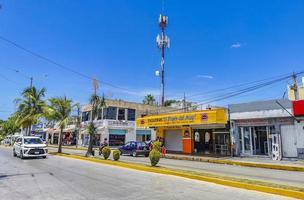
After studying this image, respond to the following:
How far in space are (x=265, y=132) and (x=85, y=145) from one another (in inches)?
1436

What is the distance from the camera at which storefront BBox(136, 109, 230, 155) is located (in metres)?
29.8

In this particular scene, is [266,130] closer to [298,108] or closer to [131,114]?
[298,108]

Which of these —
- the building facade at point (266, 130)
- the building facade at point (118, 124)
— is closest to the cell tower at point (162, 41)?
the building facade at point (118, 124)

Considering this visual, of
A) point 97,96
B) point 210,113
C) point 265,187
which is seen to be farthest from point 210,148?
point 265,187

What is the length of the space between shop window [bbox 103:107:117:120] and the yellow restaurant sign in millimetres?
10890

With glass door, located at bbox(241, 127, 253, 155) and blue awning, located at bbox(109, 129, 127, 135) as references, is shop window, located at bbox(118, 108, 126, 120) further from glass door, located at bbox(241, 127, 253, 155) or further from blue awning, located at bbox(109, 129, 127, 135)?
glass door, located at bbox(241, 127, 253, 155)

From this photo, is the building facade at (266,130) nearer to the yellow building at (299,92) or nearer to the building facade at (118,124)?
the yellow building at (299,92)

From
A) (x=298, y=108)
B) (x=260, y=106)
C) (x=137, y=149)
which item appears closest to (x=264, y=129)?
(x=260, y=106)

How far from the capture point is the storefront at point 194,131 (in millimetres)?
29750

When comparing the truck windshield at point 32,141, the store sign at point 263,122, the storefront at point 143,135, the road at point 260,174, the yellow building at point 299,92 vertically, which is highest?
the yellow building at point 299,92

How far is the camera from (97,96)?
1028 inches

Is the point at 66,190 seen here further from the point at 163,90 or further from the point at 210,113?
the point at 163,90

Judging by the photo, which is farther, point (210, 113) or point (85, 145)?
point (85, 145)

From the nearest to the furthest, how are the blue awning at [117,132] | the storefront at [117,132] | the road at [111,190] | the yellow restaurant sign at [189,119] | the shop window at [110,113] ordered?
the road at [111,190]
the yellow restaurant sign at [189,119]
the storefront at [117,132]
the blue awning at [117,132]
the shop window at [110,113]
